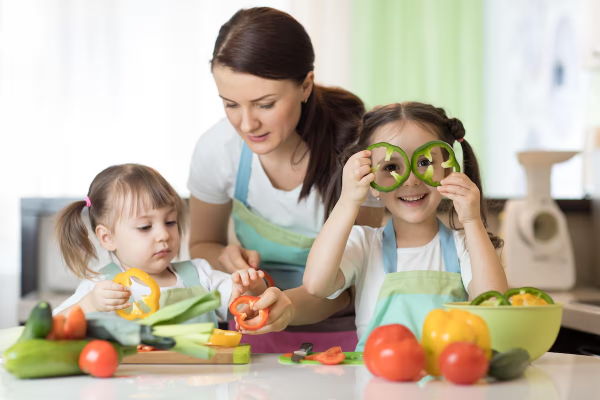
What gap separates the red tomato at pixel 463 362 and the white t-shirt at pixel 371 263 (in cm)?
54

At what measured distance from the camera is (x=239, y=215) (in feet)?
5.71

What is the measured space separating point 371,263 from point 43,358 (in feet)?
2.51

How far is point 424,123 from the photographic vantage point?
4.67 feet

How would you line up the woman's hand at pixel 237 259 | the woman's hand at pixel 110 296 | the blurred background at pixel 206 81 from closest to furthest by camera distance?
1. the woman's hand at pixel 110 296
2. the woman's hand at pixel 237 259
3. the blurred background at pixel 206 81

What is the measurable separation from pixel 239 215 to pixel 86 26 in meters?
1.90

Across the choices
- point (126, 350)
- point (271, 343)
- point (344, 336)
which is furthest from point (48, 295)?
point (126, 350)

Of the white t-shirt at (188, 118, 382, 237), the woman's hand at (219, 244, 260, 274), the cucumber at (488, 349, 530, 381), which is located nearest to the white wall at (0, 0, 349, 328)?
the white t-shirt at (188, 118, 382, 237)

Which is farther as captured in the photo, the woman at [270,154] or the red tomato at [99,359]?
the woman at [270,154]

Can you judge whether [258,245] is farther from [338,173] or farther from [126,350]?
[126,350]

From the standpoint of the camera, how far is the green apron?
168 centimetres

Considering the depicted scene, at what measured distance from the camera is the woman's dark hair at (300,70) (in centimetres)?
147

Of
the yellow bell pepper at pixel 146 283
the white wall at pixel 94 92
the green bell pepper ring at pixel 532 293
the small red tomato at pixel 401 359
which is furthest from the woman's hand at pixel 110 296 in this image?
the white wall at pixel 94 92

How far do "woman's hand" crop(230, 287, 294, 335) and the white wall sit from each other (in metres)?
2.11

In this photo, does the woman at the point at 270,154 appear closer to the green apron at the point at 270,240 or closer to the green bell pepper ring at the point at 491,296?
the green apron at the point at 270,240
